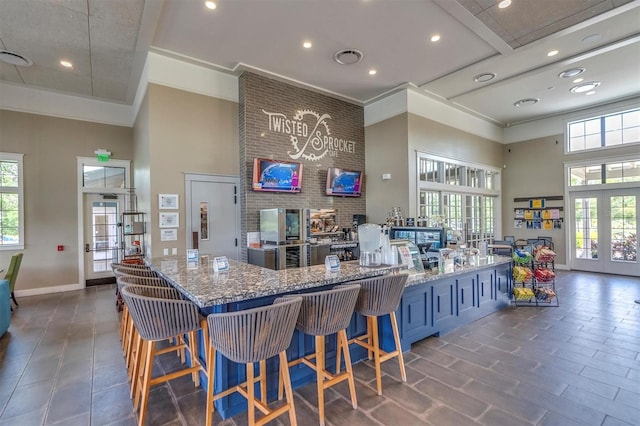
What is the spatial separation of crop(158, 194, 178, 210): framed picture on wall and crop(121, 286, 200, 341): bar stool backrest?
3.23m

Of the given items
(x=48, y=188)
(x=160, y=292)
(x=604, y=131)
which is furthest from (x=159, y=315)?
(x=604, y=131)

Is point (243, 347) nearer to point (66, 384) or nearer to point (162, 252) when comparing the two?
point (66, 384)

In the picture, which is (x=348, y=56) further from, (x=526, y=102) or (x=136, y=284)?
(x=526, y=102)

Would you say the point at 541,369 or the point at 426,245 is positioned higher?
the point at 426,245

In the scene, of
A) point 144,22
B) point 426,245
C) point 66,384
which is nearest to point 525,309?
point 426,245

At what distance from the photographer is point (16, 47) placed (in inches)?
179

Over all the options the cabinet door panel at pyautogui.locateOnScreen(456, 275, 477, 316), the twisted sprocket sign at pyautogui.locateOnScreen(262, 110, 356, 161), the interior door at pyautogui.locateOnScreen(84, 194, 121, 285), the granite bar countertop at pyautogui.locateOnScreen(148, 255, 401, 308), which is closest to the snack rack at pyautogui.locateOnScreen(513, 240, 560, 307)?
the cabinet door panel at pyautogui.locateOnScreen(456, 275, 477, 316)

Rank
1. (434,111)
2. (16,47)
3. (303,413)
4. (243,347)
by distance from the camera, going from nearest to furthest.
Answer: (243,347), (303,413), (16,47), (434,111)

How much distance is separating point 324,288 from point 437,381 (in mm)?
1263

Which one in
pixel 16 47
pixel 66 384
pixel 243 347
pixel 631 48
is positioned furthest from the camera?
pixel 631 48

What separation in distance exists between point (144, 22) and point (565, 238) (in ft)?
33.7

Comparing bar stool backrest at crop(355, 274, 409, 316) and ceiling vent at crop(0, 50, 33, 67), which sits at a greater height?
ceiling vent at crop(0, 50, 33, 67)

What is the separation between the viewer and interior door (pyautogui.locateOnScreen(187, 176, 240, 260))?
5.37 m

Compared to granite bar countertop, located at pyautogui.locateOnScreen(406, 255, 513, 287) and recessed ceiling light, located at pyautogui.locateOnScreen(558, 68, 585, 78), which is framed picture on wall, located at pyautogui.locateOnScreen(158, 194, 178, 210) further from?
recessed ceiling light, located at pyautogui.locateOnScreen(558, 68, 585, 78)
